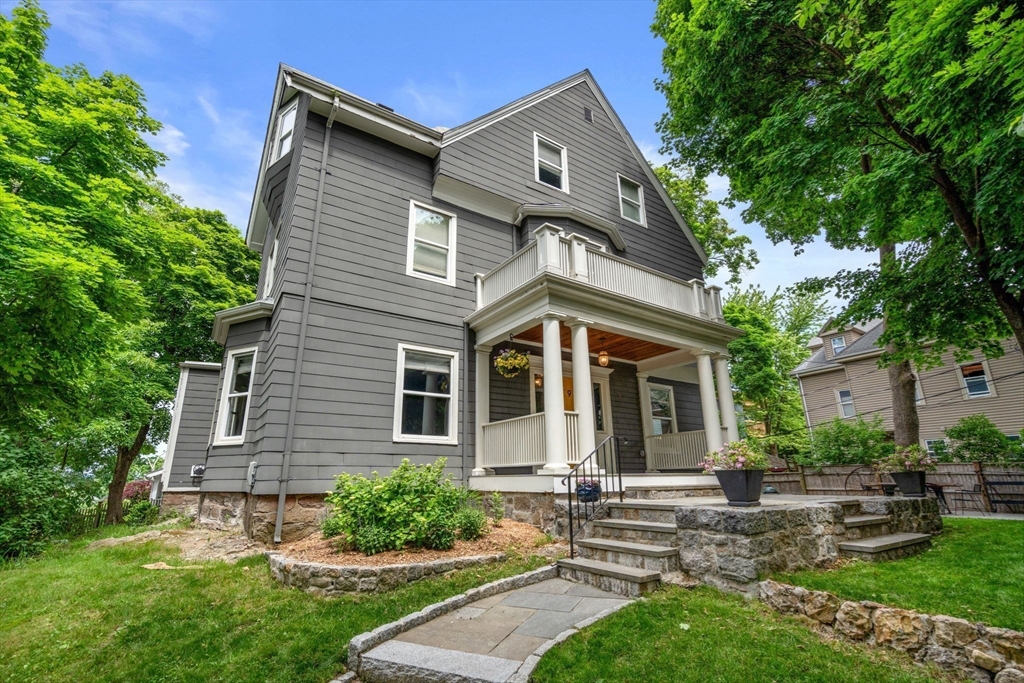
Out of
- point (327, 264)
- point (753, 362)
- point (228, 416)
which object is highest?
point (753, 362)

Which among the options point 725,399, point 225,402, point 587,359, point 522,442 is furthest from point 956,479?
point 225,402

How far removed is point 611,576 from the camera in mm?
4797

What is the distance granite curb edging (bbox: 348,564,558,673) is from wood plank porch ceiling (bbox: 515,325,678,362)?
16.4 ft

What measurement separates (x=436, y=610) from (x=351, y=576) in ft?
3.88

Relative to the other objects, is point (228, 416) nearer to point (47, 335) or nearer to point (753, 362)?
point (47, 335)

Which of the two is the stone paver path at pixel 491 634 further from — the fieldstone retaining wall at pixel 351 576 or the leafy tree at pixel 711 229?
Result: the leafy tree at pixel 711 229

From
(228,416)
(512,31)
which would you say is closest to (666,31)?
(512,31)

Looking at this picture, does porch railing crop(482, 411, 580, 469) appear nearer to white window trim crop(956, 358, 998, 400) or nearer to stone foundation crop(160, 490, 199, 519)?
stone foundation crop(160, 490, 199, 519)

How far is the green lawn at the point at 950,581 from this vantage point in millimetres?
3465

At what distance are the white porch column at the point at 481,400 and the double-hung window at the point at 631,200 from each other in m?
6.59

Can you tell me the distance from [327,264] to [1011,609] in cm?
932

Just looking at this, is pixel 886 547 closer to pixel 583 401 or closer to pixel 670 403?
pixel 583 401

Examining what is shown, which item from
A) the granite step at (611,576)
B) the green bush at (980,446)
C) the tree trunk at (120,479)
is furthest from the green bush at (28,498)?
the green bush at (980,446)

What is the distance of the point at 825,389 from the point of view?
22.6 meters
